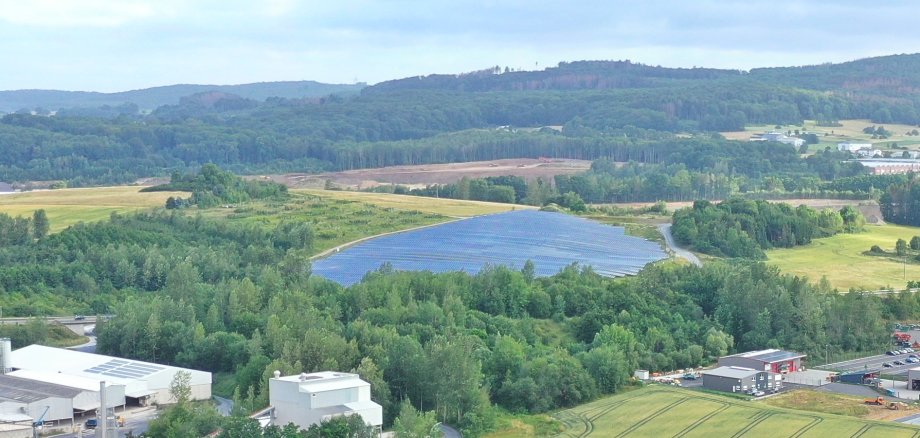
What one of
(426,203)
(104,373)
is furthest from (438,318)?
(426,203)

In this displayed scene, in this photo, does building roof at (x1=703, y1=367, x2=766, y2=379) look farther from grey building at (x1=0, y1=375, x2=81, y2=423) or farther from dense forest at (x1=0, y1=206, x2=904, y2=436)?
grey building at (x1=0, y1=375, x2=81, y2=423)

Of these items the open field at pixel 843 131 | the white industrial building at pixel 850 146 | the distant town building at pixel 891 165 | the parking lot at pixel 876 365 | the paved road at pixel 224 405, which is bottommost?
the parking lot at pixel 876 365

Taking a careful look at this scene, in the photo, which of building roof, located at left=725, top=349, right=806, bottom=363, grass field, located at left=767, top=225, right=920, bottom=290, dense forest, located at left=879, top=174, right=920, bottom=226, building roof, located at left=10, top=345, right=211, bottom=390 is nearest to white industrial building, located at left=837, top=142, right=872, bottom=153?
dense forest, located at left=879, top=174, right=920, bottom=226

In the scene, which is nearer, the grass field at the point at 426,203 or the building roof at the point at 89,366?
the building roof at the point at 89,366

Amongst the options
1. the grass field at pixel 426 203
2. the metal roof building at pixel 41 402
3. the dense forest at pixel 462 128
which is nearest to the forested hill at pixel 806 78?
the dense forest at pixel 462 128

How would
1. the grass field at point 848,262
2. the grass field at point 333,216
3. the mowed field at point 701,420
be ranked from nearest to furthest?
the mowed field at point 701,420 → the grass field at point 848,262 → the grass field at point 333,216

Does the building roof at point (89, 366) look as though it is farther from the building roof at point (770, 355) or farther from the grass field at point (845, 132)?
the grass field at point (845, 132)

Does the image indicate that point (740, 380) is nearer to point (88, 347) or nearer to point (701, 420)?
point (701, 420)
